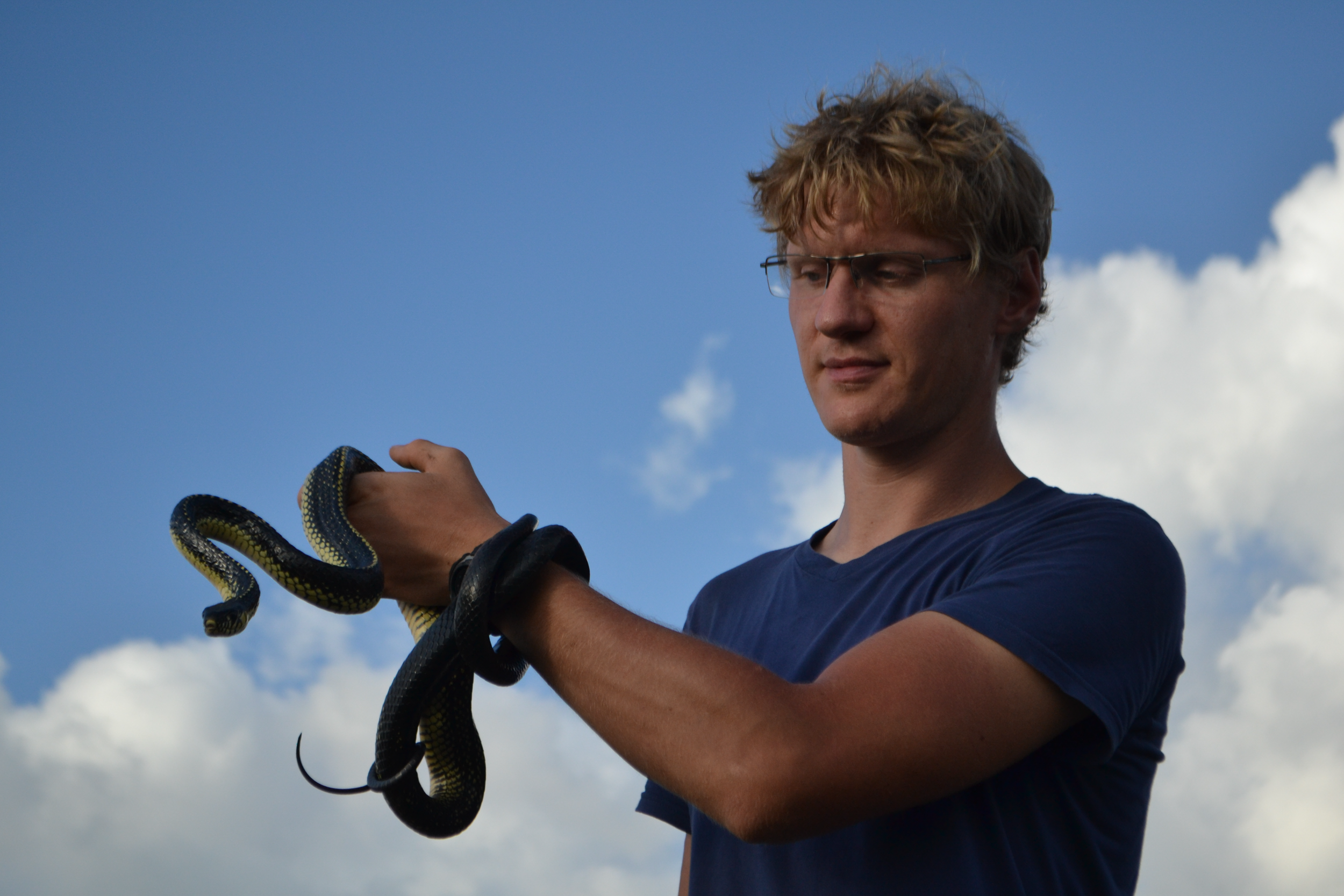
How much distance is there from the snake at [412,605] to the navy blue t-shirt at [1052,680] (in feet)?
3.37

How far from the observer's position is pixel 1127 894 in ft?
12.7

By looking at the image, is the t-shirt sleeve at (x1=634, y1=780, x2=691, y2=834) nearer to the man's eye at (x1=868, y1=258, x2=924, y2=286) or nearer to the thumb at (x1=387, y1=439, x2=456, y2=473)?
the thumb at (x1=387, y1=439, x2=456, y2=473)

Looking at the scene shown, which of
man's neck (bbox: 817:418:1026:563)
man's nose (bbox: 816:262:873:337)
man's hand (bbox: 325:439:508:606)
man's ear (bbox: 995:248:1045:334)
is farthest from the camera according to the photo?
man's ear (bbox: 995:248:1045:334)

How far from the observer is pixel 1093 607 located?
11.2 ft

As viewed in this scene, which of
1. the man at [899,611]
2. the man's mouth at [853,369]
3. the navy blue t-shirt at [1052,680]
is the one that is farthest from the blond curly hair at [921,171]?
the navy blue t-shirt at [1052,680]

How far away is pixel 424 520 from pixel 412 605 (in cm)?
66

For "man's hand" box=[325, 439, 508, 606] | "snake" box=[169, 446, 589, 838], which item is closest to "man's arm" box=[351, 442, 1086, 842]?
"snake" box=[169, 446, 589, 838]

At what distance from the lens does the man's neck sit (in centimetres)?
453

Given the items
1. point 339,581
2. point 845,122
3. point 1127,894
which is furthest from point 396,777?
point 845,122

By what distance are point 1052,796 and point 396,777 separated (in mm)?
2166

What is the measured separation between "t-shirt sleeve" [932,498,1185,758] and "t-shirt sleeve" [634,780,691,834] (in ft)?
5.99

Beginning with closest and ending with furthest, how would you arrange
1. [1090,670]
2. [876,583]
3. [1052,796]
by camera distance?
1. [1090,670]
2. [1052,796]
3. [876,583]

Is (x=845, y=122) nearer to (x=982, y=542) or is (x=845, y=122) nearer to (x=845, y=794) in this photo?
(x=982, y=542)

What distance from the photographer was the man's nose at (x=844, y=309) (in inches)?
172
